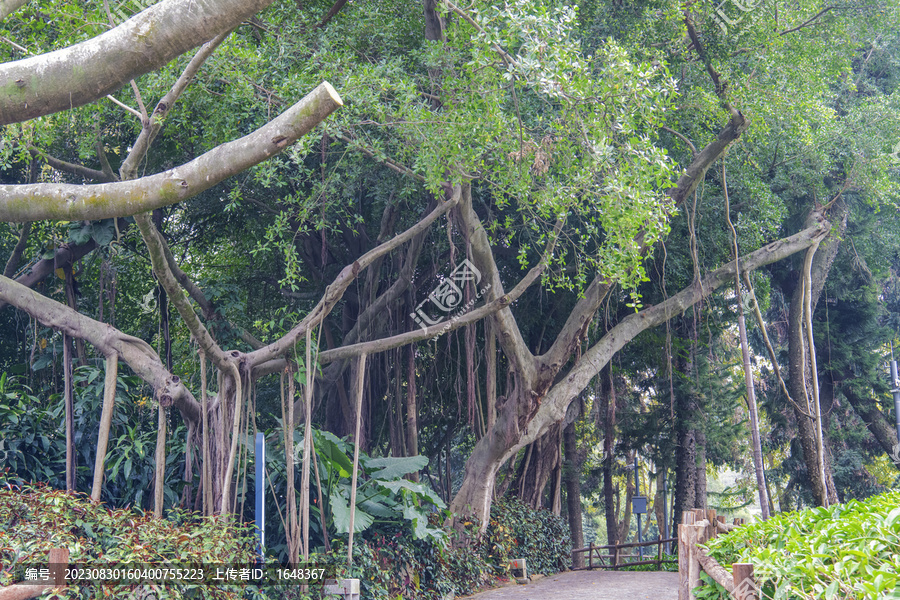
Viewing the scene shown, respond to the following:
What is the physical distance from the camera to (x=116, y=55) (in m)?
1.96

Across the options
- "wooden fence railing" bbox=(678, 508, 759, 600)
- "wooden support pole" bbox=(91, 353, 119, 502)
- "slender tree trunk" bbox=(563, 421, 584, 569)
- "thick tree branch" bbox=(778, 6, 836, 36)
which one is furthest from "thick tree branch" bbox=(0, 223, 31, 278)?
"slender tree trunk" bbox=(563, 421, 584, 569)

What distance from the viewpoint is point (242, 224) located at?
364 inches

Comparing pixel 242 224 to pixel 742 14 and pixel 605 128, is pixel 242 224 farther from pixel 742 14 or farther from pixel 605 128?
pixel 742 14

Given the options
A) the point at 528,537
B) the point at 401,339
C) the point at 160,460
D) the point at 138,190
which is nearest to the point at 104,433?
the point at 160,460

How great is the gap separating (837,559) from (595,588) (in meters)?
6.51

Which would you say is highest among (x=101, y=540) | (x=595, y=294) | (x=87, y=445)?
(x=595, y=294)

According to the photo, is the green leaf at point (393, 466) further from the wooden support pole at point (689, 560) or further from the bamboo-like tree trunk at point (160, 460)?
the wooden support pole at point (689, 560)

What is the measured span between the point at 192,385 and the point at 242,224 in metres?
2.25

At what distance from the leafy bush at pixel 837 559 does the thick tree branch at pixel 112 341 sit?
4249 millimetres

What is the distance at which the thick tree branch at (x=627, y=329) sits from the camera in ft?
27.1

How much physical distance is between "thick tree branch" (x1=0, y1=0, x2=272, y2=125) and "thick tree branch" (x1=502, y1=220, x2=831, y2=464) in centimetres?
663

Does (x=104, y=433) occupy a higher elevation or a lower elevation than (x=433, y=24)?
lower

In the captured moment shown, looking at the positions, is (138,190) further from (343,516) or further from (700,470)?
(700,470)

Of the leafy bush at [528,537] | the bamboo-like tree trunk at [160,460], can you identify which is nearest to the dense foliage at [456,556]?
the leafy bush at [528,537]
